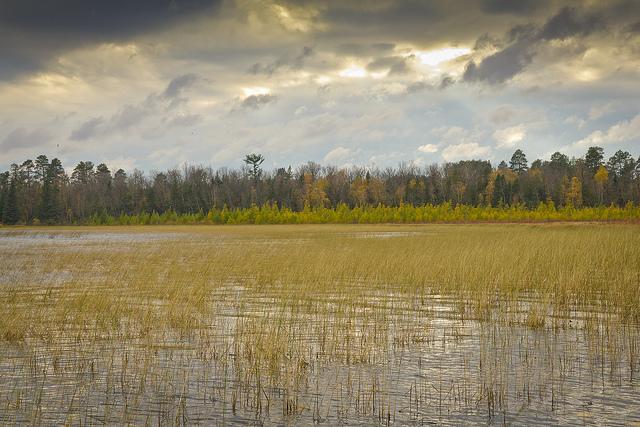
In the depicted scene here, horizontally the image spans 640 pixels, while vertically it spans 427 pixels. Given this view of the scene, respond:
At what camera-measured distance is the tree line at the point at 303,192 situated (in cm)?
10419

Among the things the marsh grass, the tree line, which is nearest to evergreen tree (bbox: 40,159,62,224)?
the tree line

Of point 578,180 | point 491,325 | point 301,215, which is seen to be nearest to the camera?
point 491,325

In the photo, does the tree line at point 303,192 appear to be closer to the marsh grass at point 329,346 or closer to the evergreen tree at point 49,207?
the evergreen tree at point 49,207

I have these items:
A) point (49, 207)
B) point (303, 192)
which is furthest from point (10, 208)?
point (303, 192)

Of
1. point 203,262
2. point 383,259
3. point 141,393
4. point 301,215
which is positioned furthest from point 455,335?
point 301,215

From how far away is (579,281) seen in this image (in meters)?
15.8

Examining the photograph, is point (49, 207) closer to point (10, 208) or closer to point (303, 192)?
point (10, 208)

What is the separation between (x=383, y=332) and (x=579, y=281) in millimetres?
7482

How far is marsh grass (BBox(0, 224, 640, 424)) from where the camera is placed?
23.9ft

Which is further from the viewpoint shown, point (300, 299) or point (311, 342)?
point (300, 299)

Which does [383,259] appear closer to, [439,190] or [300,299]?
[300,299]

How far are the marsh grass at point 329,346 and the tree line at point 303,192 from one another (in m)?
73.3

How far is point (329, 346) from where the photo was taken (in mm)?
10172

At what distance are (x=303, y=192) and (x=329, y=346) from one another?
373 feet
